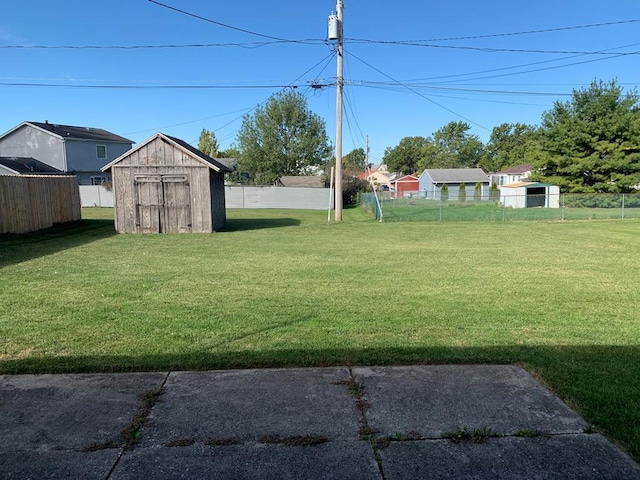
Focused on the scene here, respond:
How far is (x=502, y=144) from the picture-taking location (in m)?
94.5

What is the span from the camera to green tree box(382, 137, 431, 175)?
115 meters

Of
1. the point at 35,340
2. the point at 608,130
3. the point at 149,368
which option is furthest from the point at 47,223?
the point at 608,130

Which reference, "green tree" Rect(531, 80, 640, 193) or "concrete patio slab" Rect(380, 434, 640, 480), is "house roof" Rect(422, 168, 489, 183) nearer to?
"green tree" Rect(531, 80, 640, 193)

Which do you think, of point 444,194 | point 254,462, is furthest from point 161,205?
point 444,194

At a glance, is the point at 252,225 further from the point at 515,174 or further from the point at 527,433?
the point at 515,174

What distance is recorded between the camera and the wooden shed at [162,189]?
56.0 ft

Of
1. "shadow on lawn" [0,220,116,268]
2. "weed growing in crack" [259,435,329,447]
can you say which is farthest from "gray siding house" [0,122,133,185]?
"weed growing in crack" [259,435,329,447]

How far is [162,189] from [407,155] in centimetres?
10360

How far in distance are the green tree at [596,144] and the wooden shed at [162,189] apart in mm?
27573

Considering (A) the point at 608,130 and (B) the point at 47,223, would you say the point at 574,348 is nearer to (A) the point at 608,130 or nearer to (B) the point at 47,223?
(B) the point at 47,223

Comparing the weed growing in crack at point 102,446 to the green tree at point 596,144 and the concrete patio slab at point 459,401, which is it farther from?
the green tree at point 596,144

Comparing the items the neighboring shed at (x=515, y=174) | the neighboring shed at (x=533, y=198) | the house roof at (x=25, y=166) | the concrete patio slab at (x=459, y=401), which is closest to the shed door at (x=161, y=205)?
the concrete patio slab at (x=459, y=401)

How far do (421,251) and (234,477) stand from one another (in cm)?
1029

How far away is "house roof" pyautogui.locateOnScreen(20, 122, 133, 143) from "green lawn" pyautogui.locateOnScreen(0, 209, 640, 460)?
30160mm
